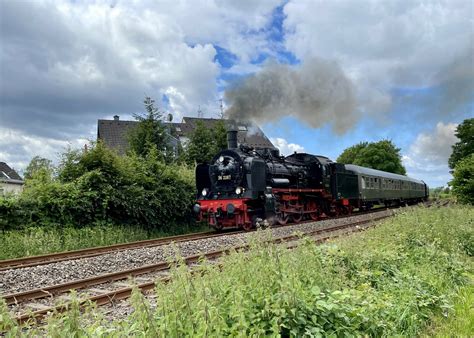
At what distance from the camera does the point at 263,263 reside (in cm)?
485

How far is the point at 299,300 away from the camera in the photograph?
412cm

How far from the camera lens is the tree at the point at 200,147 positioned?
27766mm

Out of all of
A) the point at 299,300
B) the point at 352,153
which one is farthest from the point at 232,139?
the point at 352,153

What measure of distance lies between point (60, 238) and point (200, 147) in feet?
48.9

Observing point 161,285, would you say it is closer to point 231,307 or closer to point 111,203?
point 231,307

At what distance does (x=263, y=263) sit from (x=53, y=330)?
2.59 metres

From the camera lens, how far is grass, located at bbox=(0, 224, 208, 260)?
41.7ft

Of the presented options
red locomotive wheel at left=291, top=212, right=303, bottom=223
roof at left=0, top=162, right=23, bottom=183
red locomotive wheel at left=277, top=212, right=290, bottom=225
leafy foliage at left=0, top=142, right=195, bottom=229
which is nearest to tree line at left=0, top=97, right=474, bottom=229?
leafy foliage at left=0, top=142, right=195, bottom=229

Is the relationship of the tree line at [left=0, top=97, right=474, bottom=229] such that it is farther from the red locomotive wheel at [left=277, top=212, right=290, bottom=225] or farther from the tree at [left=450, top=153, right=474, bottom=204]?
the red locomotive wheel at [left=277, top=212, right=290, bottom=225]

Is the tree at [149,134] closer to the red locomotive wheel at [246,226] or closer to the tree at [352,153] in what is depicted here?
the red locomotive wheel at [246,226]

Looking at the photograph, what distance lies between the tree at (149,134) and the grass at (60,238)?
8854mm

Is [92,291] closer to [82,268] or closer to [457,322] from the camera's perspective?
[82,268]

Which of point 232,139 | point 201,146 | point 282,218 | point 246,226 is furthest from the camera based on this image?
point 201,146

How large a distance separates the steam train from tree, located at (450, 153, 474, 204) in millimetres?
5668
